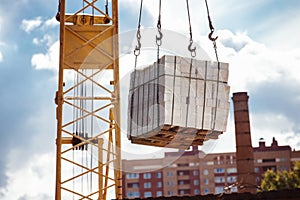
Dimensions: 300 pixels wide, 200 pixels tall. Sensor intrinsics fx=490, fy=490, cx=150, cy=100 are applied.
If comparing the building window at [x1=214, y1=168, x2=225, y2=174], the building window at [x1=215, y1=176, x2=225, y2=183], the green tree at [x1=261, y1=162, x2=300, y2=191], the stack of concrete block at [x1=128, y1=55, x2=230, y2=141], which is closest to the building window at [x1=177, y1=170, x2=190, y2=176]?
the building window at [x1=214, y1=168, x2=225, y2=174]

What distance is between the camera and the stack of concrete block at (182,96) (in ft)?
22.4

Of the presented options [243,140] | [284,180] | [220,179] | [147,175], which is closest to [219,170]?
Result: [220,179]

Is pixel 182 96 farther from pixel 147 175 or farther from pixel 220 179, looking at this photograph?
pixel 147 175

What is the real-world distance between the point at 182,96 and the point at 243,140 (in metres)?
15.9

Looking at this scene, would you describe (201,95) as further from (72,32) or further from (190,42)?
(72,32)

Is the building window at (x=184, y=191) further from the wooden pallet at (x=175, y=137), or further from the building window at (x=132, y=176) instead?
the wooden pallet at (x=175, y=137)

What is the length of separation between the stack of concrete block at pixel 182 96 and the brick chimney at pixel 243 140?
14.9 metres

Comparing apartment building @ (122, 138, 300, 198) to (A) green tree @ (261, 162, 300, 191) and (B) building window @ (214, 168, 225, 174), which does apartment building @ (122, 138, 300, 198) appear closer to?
(B) building window @ (214, 168, 225, 174)

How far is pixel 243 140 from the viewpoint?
22266mm

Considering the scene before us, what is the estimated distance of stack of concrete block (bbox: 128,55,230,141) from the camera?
683 cm

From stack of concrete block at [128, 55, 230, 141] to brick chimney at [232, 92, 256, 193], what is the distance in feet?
48.9

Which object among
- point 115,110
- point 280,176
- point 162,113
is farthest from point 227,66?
point 280,176

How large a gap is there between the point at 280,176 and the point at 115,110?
836 inches

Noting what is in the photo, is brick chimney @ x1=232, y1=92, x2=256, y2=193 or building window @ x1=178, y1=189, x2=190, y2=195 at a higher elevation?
brick chimney @ x1=232, y1=92, x2=256, y2=193
